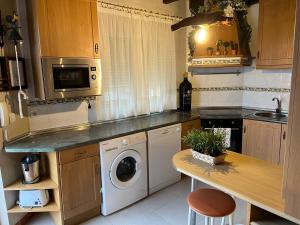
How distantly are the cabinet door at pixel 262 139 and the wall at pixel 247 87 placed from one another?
0.59 m

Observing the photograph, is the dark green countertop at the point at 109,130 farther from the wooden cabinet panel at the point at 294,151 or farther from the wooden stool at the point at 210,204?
the wooden cabinet panel at the point at 294,151

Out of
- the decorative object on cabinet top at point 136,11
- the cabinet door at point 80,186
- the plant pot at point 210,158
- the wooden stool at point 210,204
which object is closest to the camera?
the wooden stool at point 210,204

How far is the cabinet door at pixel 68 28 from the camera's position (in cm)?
200

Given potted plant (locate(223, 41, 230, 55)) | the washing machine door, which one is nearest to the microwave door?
the washing machine door

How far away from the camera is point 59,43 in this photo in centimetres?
208

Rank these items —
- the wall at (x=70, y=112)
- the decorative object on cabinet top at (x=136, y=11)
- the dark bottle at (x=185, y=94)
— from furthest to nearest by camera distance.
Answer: the dark bottle at (x=185, y=94) < the decorative object on cabinet top at (x=136, y=11) < the wall at (x=70, y=112)

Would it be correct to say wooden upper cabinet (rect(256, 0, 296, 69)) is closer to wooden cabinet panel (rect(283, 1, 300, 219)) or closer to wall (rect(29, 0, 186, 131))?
wall (rect(29, 0, 186, 131))

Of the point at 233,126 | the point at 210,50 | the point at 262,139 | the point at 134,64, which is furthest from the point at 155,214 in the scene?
the point at 210,50

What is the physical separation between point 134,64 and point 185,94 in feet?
3.39

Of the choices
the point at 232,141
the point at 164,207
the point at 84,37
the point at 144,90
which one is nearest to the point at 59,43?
the point at 84,37

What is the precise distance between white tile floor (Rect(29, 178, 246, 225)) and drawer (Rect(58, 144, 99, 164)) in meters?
0.73

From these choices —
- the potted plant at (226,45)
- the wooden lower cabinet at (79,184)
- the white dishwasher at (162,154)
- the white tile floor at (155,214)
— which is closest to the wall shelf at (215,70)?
the potted plant at (226,45)

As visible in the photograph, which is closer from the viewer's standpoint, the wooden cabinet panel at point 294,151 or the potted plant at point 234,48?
the wooden cabinet panel at point 294,151

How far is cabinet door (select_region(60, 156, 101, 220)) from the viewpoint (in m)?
2.09
